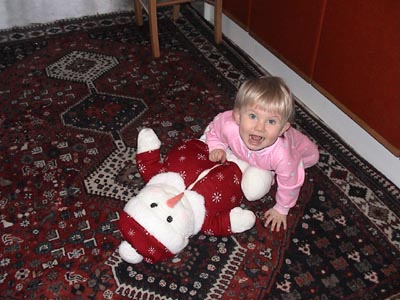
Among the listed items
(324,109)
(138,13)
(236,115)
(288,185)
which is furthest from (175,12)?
(288,185)

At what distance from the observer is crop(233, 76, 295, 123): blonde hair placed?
53.6 inches

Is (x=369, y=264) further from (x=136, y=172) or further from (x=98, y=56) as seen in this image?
(x=98, y=56)

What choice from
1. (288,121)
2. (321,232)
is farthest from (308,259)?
(288,121)

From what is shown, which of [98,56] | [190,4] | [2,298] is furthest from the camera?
[190,4]

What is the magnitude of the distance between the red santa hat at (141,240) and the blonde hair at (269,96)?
1.56 ft

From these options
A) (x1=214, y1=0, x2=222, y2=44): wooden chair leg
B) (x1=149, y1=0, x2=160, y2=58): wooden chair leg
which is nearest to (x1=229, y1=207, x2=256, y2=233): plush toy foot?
(x1=149, y1=0, x2=160, y2=58): wooden chair leg

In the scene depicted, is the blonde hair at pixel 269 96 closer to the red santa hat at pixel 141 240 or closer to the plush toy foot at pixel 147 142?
the plush toy foot at pixel 147 142

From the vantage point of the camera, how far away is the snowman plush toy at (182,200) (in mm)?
1344

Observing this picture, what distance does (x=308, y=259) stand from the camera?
148cm

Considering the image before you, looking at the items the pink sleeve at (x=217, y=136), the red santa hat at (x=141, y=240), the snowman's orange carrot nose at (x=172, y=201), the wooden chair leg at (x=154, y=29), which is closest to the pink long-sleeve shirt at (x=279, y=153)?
the pink sleeve at (x=217, y=136)

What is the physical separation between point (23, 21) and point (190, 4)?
995 millimetres

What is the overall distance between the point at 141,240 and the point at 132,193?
361 millimetres

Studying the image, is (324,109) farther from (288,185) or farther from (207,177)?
(207,177)

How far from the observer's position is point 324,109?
6.62 ft
